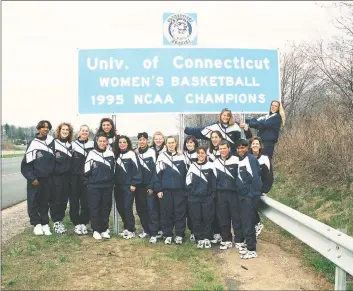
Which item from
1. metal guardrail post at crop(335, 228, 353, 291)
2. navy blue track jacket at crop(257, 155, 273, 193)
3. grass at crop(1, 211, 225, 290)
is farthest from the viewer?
navy blue track jacket at crop(257, 155, 273, 193)

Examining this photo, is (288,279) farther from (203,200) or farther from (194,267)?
(203,200)

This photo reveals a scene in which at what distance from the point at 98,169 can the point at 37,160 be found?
41.4 inches

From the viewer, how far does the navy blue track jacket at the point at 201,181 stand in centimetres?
645

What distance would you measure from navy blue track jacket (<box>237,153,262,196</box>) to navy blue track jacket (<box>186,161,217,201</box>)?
55 cm

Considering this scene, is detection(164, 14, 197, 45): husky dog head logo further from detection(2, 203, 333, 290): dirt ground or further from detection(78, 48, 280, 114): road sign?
detection(2, 203, 333, 290): dirt ground

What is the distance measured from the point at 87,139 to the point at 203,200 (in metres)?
2.38

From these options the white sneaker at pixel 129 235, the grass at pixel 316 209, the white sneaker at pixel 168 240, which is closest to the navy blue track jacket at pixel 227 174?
the white sneaker at pixel 168 240

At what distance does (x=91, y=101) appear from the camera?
784 cm

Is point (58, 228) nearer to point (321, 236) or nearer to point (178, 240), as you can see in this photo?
point (178, 240)

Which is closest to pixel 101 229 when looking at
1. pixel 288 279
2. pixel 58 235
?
pixel 58 235

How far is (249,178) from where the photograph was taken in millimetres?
5973

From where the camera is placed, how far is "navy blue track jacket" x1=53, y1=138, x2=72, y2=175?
7152mm

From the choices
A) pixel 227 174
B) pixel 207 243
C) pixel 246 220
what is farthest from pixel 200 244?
pixel 227 174

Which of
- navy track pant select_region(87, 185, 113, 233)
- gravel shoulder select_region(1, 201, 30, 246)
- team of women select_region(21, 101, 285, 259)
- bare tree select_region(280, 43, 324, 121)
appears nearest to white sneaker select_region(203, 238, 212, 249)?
team of women select_region(21, 101, 285, 259)
